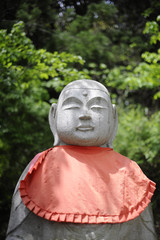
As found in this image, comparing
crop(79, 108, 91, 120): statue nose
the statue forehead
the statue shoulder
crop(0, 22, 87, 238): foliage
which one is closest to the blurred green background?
crop(0, 22, 87, 238): foliage

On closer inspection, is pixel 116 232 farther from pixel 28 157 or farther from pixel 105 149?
pixel 28 157

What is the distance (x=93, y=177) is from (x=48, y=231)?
56cm

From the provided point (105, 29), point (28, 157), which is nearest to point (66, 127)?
point (28, 157)

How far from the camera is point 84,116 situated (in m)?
2.31

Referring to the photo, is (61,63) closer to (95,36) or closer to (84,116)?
(84,116)

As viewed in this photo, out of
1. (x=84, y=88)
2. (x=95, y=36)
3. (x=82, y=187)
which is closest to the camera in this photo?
(x=82, y=187)

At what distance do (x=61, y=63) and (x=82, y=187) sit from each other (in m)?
2.38

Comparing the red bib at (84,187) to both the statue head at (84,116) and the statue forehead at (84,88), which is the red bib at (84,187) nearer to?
the statue head at (84,116)

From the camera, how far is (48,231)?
2109mm

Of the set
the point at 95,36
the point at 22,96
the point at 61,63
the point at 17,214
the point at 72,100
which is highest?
the point at 95,36

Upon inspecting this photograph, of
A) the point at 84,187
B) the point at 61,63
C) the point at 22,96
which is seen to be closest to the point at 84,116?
the point at 84,187

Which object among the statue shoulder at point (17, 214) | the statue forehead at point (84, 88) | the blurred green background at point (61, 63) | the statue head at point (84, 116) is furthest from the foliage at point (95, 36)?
the statue shoulder at point (17, 214)

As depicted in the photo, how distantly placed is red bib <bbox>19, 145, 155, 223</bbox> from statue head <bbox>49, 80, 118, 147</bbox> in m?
0.13

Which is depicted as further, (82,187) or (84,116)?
(84,116)
